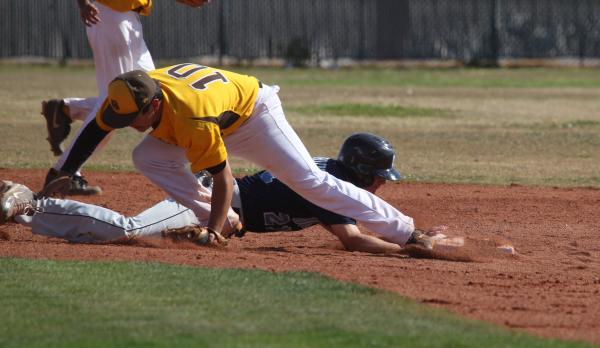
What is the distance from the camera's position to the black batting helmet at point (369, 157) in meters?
8.42

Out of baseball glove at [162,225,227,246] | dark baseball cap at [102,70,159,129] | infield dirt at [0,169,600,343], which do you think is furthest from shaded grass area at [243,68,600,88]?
dark baseball cap at [102,70,159,129]

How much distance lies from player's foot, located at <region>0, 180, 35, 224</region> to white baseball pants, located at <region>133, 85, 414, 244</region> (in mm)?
767

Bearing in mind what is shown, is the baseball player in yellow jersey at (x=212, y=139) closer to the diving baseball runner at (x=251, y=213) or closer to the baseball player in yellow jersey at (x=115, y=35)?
A: the diving baseball runner at (x=251, y=213)

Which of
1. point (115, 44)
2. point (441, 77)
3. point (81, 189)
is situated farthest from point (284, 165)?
point (441, 77)

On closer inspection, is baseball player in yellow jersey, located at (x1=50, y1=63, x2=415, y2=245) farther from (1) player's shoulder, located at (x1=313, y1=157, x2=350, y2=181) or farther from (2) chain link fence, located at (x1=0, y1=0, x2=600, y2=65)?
(2) chain link fence, located at (x1=0, y1=0, x2=600, y2=65)

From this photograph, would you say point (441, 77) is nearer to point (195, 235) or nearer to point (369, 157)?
point (369, 157)

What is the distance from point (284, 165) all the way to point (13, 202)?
180cm

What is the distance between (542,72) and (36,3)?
13.7m

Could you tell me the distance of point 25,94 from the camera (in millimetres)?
22859

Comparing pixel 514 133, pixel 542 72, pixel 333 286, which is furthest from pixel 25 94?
pixel 333 286

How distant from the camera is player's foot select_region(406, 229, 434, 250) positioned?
8258mm

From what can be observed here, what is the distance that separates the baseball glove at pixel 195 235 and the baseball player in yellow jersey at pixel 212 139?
0.10 metres

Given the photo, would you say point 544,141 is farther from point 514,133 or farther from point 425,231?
point 425,231

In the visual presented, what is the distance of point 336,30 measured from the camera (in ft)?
112
